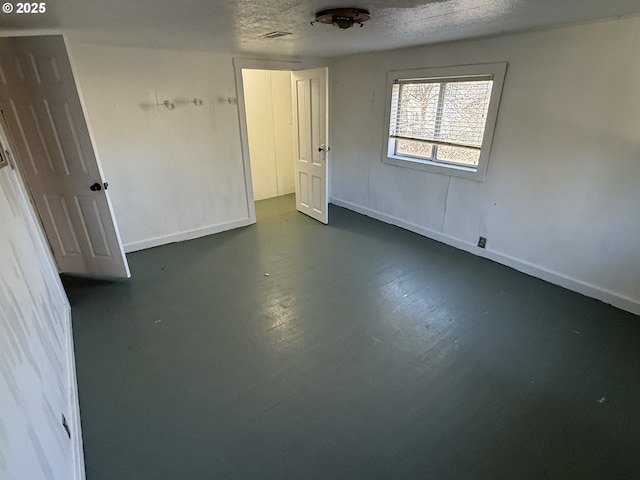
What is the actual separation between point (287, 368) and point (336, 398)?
384mm

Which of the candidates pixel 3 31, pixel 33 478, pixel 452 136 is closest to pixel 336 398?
pixel 33 478

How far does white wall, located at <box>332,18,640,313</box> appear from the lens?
2.46m

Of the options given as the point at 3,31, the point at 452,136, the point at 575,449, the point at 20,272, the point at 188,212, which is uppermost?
the point at 3,31

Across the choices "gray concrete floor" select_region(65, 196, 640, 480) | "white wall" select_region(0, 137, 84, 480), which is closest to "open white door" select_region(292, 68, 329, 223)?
"gray concrete floor" select_region(65, 196, 640, 480)

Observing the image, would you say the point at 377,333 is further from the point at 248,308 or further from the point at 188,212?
the point at 188,212

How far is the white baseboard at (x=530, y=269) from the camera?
106 inches

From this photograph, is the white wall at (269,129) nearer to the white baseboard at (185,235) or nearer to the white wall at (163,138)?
the white baseboard at (185,235)

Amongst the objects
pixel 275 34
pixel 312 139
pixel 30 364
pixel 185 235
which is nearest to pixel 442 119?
pixel 312 139

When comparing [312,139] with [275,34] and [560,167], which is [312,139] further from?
[560,167]

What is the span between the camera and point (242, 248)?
3850 mm

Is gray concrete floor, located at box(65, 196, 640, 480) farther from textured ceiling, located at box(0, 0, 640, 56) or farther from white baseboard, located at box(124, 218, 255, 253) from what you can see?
textured ceiling, located at box(0, 0, 640, 56)

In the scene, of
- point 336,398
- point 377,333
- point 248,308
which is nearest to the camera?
point 336,398

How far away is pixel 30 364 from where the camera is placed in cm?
135

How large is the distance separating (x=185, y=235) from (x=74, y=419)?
8.52 ft
